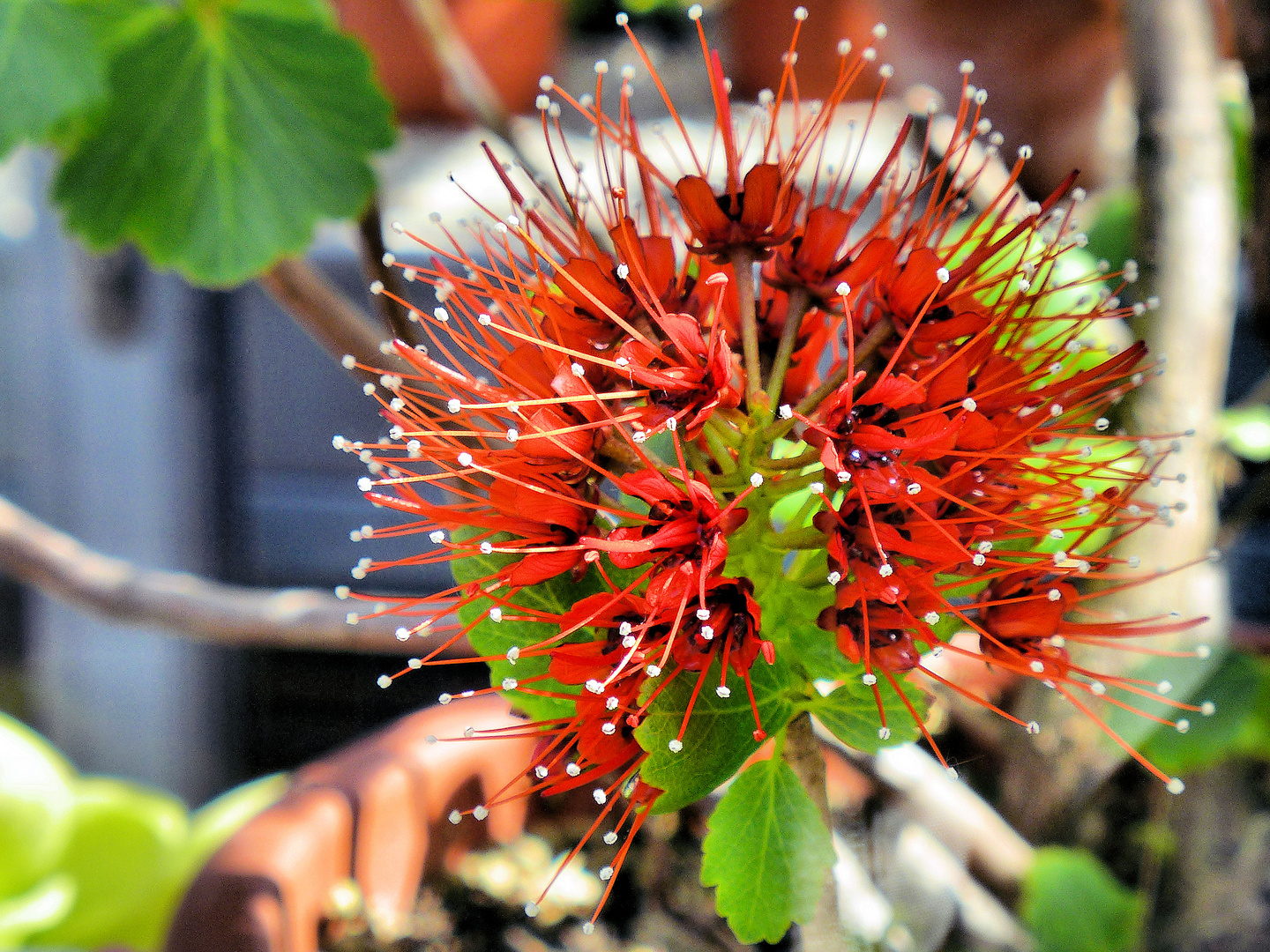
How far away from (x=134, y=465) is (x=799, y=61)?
67 centimetres

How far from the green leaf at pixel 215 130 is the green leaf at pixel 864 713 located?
32 cm

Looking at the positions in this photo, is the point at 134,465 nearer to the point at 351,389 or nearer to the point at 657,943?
the point at 351,389

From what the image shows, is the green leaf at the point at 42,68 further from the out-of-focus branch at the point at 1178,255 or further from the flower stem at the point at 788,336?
the out-of-focus branch at the point at 1178,255

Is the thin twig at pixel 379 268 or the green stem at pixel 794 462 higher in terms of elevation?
the thin twig at pixel 379 268

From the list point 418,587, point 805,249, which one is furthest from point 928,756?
point 418,587

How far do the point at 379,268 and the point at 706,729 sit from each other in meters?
0.26

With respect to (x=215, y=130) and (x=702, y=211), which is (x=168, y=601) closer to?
(x=215, y=130)

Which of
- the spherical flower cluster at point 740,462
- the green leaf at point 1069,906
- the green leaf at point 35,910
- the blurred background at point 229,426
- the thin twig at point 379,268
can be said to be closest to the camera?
the spherical flower cluster at point 740,462

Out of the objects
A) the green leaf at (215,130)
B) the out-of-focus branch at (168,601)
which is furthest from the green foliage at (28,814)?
the green leaf at (215,130)

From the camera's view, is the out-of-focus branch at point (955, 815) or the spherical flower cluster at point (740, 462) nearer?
the spherical flower cluster at point (740, 462)

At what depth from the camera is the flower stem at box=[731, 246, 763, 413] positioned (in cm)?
23

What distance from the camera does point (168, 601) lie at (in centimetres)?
58

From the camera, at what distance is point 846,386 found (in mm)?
213

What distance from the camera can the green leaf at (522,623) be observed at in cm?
25
